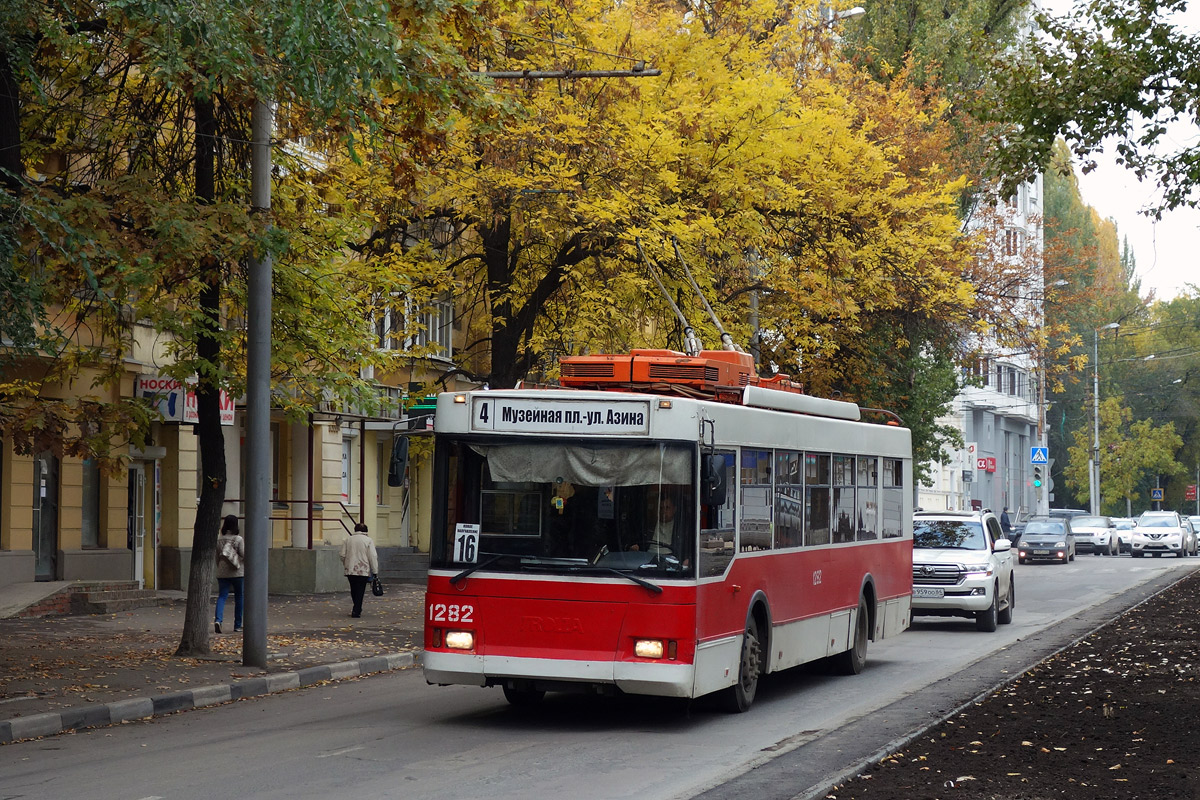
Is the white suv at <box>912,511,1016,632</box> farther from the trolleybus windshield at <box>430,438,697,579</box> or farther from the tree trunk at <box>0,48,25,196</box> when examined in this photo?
the tree trunk at <box>0,48,25,196</box>

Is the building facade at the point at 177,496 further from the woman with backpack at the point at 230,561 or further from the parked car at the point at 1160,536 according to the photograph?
the parked car at the point at 1160,536

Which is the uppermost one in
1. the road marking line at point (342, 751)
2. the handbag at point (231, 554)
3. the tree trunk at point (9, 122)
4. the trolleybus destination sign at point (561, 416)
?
the tree trunk at point (9, 122)

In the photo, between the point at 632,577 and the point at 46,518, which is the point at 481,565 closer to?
the point at 632,577

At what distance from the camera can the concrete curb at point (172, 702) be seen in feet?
40.3

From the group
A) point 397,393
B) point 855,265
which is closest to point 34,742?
point 397,393

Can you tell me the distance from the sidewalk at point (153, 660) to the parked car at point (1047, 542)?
3332 centimetres

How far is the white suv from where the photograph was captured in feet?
Answer: 76.5

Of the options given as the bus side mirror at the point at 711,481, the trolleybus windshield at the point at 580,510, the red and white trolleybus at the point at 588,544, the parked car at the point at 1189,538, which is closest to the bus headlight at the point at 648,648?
the red and white trolleybus at the point at 588,544

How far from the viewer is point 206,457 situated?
16953mm

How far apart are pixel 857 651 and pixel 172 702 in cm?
759

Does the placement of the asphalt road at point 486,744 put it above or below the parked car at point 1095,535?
above

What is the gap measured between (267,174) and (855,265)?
11892 millimetres

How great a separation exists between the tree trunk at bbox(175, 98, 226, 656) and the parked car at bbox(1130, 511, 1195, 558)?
168 ft

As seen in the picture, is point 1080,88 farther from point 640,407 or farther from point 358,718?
point 358,718
